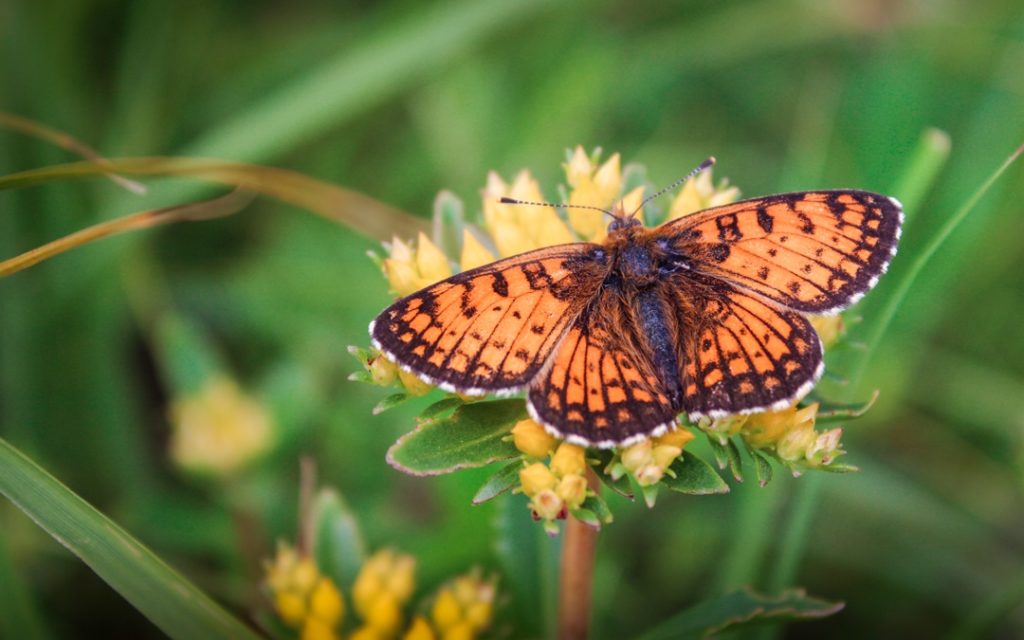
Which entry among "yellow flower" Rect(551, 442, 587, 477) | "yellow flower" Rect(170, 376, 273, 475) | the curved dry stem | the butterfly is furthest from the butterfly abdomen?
"yellow flower" Rect(170, 376, 273, 475)

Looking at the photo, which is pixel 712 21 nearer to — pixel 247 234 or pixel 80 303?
pixel 247 234

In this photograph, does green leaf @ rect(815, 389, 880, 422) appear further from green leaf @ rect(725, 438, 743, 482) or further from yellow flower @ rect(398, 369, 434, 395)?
yellow flower @ rect(398, 369, 434, 395)

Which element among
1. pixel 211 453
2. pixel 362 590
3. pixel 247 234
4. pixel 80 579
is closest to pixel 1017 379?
pixel 362 590

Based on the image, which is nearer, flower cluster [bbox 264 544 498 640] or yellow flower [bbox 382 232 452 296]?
yellow flower [bbox 382 232 452 296]

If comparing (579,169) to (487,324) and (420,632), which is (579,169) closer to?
(487,324)

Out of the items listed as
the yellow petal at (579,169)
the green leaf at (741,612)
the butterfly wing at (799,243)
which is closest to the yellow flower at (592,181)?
the yellow petal at (579,169)

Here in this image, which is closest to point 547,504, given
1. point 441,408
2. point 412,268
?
point 441,408
